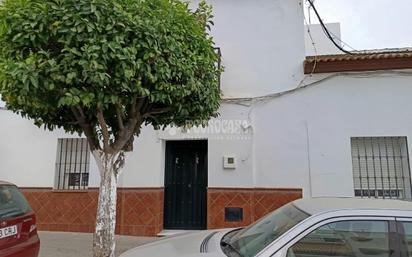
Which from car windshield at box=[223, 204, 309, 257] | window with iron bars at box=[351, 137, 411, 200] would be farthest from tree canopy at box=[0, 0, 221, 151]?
window with iron bars at box=[351, 137, 411, 200]

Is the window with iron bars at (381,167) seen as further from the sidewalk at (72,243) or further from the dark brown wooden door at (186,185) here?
the sidewalk at (72,243)

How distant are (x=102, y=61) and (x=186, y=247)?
216 centimetres

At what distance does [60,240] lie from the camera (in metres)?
6.91

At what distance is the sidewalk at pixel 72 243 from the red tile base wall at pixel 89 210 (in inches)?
8.1

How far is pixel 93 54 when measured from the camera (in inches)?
143

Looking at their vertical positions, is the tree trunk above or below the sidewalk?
above

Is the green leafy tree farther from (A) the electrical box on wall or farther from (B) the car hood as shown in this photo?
(A) the electrical box on wall

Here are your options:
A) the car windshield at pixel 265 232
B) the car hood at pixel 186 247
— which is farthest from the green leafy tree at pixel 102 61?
the car windshield at pixel 265 232

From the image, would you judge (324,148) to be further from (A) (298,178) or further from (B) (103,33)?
(B) (103,33)

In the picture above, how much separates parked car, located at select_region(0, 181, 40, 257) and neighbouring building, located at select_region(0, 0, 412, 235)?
3123mm

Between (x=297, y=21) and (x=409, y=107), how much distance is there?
3.04 metres

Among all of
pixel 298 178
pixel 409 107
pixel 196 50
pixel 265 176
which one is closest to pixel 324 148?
pixel 298 178

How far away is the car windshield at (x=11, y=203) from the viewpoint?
4.09m

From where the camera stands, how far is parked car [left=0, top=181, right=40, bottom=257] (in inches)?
155
